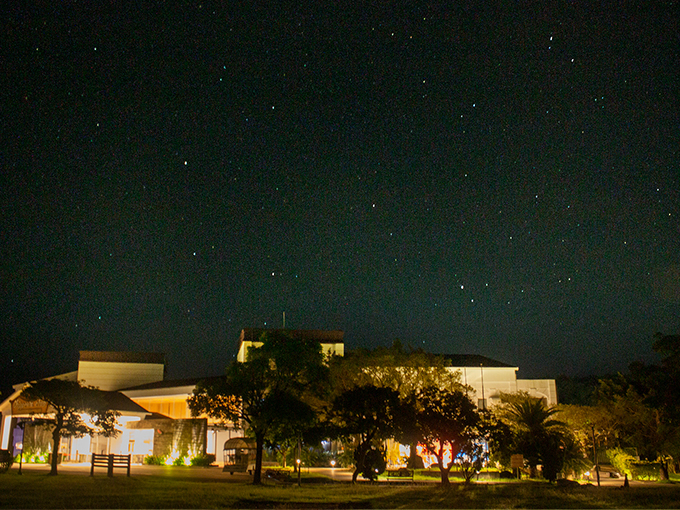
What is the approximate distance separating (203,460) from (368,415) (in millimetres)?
23209

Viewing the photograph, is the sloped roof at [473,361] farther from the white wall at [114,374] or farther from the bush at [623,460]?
the white wall at [114,374]

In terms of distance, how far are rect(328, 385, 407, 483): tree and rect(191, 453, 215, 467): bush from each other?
21438mm

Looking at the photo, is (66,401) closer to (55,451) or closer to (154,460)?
(55,451)

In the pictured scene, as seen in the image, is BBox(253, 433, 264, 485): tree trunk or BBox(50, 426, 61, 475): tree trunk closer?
BBox(253, 433, 264, 485): tree trunk

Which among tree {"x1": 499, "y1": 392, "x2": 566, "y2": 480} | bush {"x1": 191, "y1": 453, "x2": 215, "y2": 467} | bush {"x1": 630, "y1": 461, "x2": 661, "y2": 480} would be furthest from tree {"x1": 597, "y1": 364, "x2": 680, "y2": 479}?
bush {"x1": 191, "y1": 453, "x2": 215, "y2": 467}

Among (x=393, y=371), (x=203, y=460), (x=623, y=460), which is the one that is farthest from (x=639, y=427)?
(x=203, y=460)

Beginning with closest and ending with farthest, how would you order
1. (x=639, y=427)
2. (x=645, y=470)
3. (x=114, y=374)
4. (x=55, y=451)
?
1. (x=55, y=451)
2. (x=645, y=470)
3. (x=639, y=427)
4. (x=114, y=374)

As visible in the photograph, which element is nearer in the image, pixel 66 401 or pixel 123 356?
pixel 66 401

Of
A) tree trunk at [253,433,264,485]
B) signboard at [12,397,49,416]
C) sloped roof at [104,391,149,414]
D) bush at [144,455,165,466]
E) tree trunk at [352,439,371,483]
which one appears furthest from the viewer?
sloped roof at [104,391,149,414]

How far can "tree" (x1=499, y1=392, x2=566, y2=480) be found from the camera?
3678cm

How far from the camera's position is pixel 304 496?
24.7m

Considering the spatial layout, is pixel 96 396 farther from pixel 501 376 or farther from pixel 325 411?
pixel 501 376

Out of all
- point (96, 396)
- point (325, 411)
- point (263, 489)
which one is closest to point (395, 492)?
point (263, 489)

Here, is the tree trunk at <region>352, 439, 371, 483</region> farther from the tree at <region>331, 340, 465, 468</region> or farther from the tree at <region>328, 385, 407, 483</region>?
the tree at <region>331, 340, 465, 468</region>
